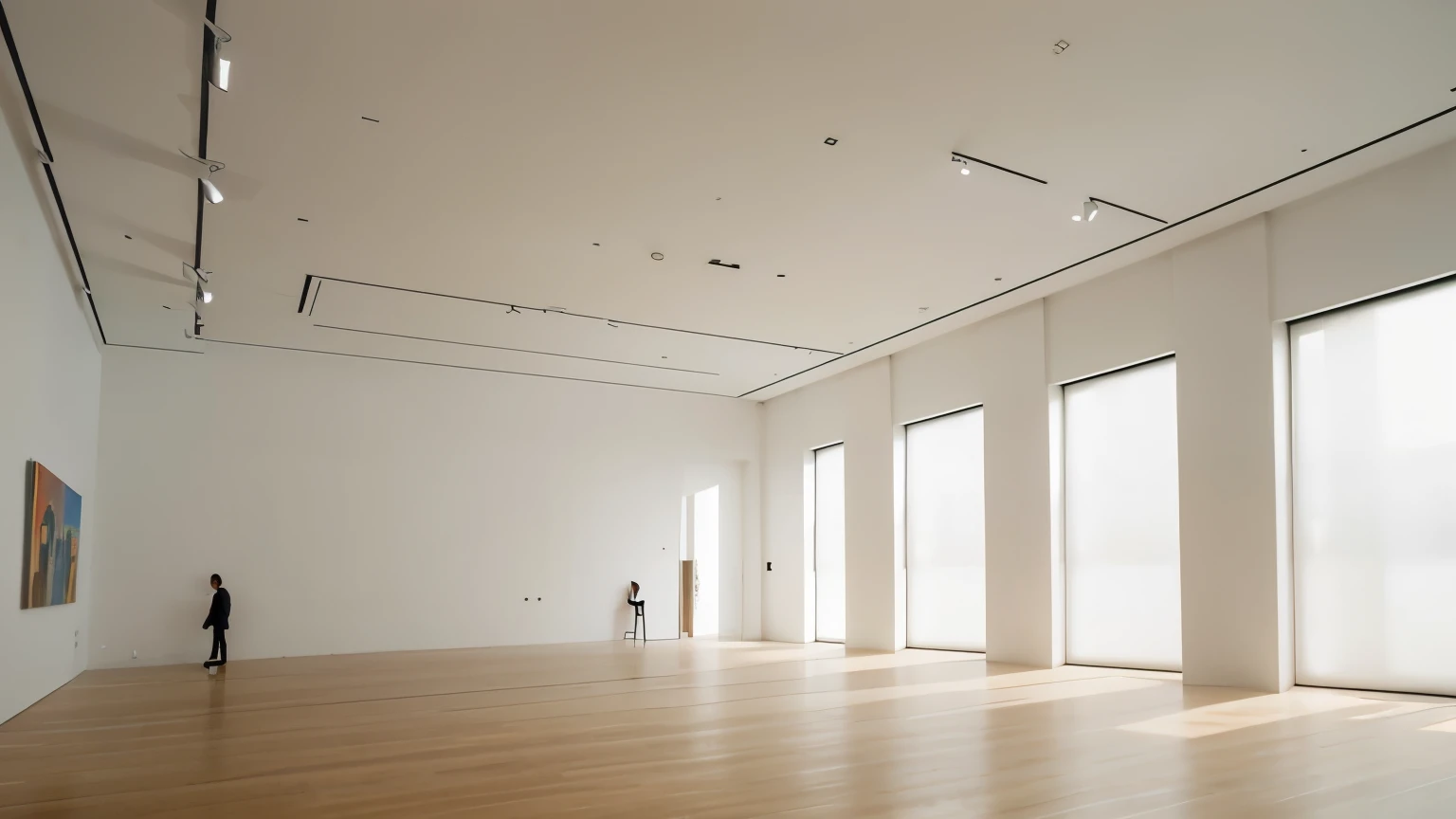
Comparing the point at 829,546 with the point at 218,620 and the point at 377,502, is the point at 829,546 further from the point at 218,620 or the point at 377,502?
the point at 218,620

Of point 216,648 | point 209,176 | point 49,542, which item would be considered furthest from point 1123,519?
point 216,648

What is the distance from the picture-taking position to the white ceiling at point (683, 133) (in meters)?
5.46

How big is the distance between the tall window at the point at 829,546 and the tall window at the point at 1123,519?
200 inches

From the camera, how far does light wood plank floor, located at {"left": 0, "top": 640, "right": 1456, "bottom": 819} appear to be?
4.39 meters

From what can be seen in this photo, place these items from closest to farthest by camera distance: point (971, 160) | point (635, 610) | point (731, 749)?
point (731, 749), point (971, 160), point (635, 610)

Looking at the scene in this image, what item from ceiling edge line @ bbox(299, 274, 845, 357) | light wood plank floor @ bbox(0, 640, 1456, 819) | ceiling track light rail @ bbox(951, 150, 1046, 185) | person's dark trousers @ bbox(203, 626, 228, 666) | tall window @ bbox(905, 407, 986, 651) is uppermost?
ceiling track light rail @ bbox(951, 150, 1046, 185)

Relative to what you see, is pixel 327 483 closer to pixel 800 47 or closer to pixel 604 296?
pixel 604 296

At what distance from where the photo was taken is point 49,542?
864cm

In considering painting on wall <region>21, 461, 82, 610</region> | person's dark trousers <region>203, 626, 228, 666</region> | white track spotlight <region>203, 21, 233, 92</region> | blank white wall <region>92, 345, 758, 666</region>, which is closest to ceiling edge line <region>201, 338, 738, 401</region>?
blank white wall <region>92, 345, 758, 666</region>

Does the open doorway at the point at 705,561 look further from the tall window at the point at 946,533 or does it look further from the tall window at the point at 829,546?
the tall window at the point at 946,533

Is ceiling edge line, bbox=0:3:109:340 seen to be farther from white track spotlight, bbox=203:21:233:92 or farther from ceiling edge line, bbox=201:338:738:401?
ceiling edge line, bbox=201:338:738:401

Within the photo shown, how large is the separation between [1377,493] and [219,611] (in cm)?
1333

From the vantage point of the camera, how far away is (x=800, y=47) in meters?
5.66

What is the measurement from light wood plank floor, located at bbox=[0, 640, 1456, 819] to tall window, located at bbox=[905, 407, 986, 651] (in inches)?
115
